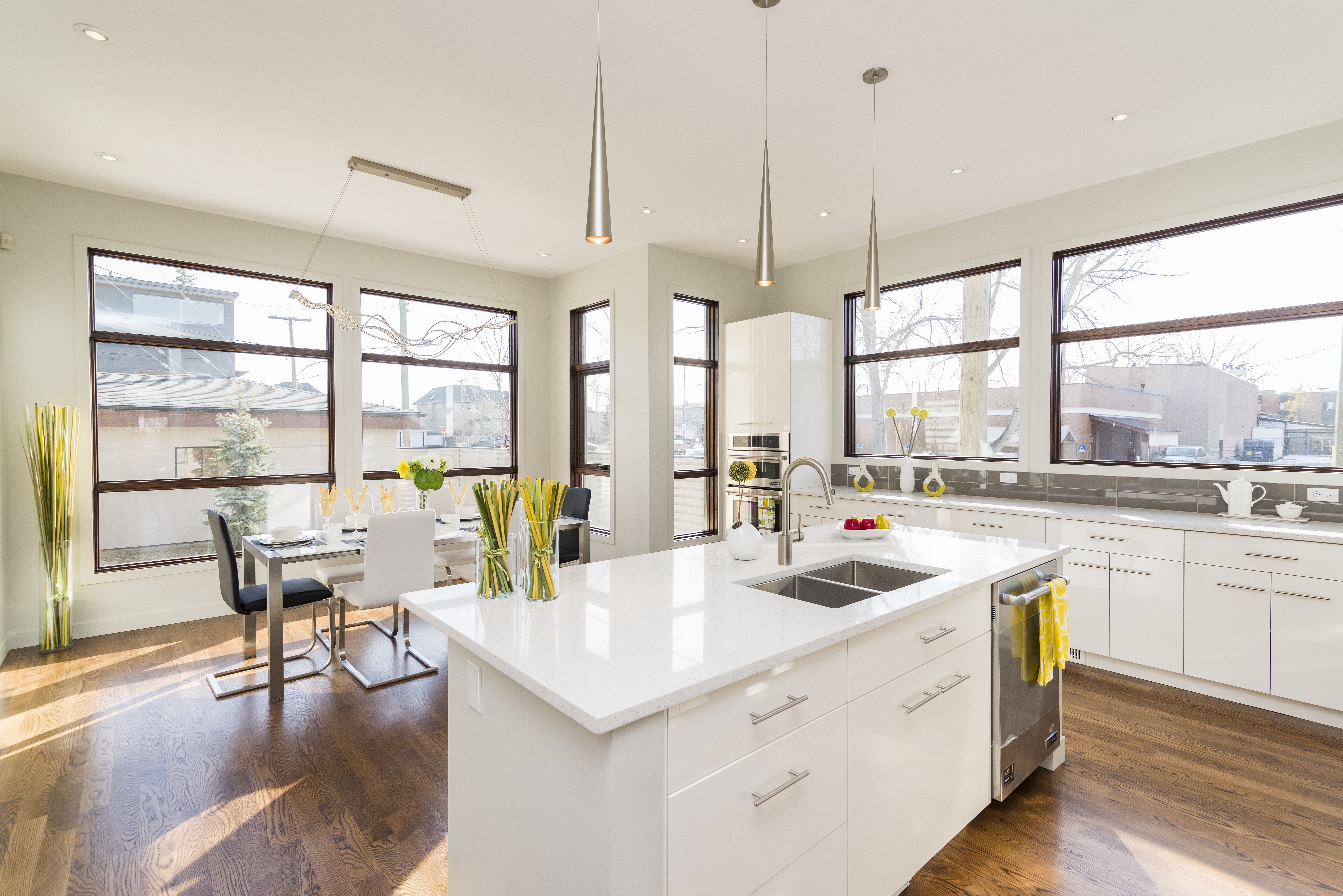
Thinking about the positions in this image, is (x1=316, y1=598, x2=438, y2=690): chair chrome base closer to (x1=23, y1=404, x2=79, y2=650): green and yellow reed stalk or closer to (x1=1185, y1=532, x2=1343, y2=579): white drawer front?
(x1=23, y1=404, x2=79, y2=650): green and yellow reed stalk

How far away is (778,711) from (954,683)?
2.83 feet

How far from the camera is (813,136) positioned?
10.5 ft

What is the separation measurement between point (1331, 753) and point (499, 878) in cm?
336

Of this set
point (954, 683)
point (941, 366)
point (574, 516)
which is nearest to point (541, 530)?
point (954, 683)

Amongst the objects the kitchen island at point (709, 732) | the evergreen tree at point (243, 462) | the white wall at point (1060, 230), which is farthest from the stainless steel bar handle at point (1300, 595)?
the evergreen tree at point (243, 462)

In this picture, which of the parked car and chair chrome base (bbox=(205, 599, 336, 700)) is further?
the parked car

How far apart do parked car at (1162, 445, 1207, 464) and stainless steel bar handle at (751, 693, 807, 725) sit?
346 centimetres

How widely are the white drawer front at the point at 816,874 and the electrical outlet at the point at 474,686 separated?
0.72m

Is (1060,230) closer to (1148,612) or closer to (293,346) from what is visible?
(1148,612)

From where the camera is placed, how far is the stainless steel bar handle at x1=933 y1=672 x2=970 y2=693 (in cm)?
181

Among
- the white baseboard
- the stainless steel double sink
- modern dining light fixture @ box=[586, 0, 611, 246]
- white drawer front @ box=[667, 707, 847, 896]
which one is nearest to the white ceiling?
modern dining light fixture @ box=[586, 0, 611, 246]

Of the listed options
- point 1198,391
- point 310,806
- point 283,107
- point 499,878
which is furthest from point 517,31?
point 1198,391

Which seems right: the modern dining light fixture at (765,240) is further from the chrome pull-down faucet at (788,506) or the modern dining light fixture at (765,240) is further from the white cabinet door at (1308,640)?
the white cabinet door at (1308,640)

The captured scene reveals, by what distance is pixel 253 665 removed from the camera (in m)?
3.48
